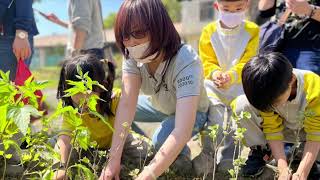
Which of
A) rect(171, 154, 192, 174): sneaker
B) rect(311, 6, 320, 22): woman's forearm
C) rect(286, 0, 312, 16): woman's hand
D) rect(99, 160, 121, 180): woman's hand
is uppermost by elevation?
rect(286, 0, 312, 16): woman's hand

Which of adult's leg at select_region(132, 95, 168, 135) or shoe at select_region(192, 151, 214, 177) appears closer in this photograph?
shoe at select_region(192, 151, 214, 177)

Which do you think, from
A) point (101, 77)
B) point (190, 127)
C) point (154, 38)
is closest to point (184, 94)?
point (190, 127)

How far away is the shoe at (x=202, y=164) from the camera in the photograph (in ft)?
8.08

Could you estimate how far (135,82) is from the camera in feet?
7.73

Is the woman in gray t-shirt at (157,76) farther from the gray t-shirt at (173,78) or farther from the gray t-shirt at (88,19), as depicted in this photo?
the gray t-shirt at (88,19)

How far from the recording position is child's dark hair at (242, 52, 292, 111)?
78.5 inches

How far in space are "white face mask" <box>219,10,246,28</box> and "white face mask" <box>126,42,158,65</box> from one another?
2.74 feet

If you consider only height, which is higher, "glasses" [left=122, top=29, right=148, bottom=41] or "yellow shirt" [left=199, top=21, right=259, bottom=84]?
"glasses" [left=122, top=29, right=148, bottom=41]

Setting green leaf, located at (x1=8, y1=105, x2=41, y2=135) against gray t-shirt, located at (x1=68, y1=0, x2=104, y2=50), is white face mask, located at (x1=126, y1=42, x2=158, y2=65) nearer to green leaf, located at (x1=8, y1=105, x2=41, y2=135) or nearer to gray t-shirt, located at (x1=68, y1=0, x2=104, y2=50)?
green leaf, located at (x1=8, y1=105, x2=41, y2=135)

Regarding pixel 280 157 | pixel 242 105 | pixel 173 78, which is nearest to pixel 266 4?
pixel 242 105

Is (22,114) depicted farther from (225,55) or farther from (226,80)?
(225,55)

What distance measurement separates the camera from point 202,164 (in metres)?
2.49

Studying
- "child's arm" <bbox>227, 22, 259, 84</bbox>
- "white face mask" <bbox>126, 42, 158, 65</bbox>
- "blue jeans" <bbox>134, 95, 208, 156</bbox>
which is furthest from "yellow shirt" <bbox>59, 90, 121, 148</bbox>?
"child's arm" <bbox>227, 22, 259, 84</bbox>

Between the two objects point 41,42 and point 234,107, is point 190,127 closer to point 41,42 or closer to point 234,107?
point 234,107
